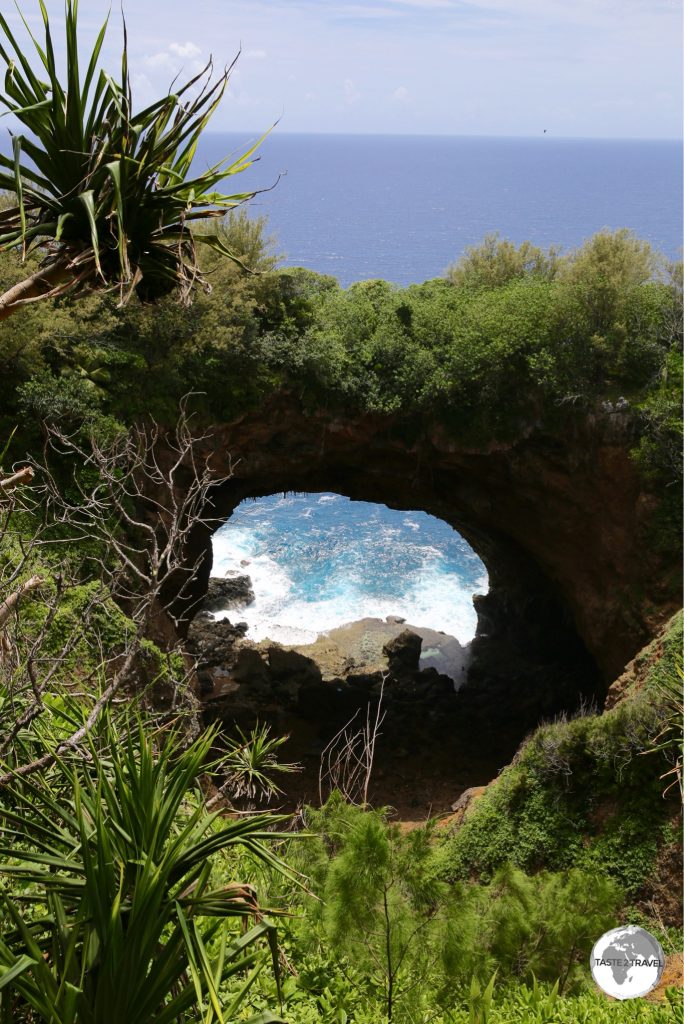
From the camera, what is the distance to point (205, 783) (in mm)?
14352

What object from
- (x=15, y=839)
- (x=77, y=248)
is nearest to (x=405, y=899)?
(x=15, y=839)

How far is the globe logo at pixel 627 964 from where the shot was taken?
294 inches

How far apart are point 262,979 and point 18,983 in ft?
9.74

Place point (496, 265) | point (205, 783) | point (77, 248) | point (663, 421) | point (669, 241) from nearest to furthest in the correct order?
point (77, 248) < point (205, 783) < point (663, 421) < point (496, 265) < point (669, 241)

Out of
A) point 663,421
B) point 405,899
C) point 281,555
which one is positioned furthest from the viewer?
point 281,555


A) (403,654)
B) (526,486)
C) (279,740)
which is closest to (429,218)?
(403,654)

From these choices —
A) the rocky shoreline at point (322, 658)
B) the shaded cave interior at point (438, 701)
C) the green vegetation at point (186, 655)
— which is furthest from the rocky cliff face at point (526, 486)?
the rocky shoreline at point (322, 658)

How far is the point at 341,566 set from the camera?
39.2 metres

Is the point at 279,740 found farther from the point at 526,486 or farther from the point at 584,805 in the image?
the point at 526,486

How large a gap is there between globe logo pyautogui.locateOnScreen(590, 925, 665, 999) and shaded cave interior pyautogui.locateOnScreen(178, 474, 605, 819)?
10.3 meters

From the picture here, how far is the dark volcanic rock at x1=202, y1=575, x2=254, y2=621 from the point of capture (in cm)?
3216

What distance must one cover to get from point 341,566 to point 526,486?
19760 mm

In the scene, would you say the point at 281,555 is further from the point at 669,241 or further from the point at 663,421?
the point at 669,241

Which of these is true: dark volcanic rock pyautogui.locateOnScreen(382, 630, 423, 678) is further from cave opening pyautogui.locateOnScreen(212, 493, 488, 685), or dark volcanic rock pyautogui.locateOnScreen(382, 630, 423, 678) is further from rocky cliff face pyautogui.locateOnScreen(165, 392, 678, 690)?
rocky cliff face pyautogui.locateOnScreen(165, 392, 678, 690)
